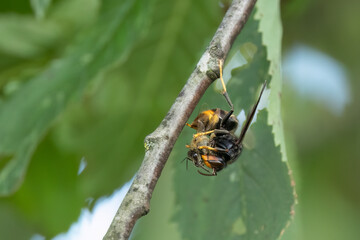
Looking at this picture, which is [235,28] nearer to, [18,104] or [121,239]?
[121,239]

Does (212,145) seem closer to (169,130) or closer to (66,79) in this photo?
(66,79)

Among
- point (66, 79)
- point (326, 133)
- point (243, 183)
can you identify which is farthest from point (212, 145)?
point (326, 133)

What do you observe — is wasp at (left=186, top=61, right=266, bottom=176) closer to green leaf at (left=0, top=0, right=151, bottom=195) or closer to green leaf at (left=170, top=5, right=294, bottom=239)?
green leaf at (left=170, top=5, right=294, bottom=239)

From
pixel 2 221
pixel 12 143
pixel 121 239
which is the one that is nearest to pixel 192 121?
pixel 12 143

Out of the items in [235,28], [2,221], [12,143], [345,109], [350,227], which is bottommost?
[350,227]

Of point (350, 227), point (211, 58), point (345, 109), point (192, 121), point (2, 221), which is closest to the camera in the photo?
point (211, 58)

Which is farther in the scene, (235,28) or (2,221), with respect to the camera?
(2,221)

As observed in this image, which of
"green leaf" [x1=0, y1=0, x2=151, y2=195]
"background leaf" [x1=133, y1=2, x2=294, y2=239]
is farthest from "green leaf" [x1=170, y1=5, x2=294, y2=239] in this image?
"green leaf" [x1=0, y1=0, x2=151, y2=195]
